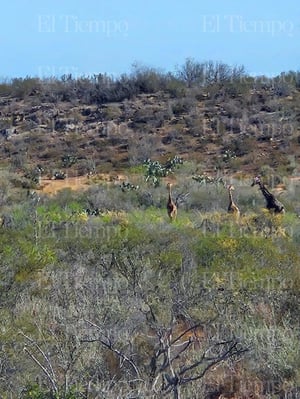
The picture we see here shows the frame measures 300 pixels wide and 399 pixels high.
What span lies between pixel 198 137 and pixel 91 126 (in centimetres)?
584

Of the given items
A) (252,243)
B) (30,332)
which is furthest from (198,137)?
(30,332)

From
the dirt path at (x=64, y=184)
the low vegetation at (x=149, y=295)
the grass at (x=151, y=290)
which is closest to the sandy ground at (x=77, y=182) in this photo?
the dirt path at (x=64, y=184)

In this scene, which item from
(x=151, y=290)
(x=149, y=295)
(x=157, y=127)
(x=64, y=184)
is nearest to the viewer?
(x=149, y=295)

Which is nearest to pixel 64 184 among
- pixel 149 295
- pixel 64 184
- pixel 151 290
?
pixel 64 184

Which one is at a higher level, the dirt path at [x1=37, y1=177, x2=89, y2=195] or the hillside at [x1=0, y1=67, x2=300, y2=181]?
the hillside at [x1=0, y1=67, x2=300, y2=181]

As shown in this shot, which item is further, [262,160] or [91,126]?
[91,126]

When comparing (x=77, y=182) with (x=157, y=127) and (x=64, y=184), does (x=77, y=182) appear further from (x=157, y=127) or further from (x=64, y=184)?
(x=157, y=127)

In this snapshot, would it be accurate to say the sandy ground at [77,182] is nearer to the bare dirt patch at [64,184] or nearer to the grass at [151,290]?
the bare dirt patch at [64,184]

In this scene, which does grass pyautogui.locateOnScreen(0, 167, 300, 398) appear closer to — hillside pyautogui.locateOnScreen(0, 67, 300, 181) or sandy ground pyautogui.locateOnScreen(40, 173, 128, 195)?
sandy ground pyautogui.locateOnScreen(40, 173, 128, 195)

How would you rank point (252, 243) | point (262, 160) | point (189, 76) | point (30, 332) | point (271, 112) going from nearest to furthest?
point (30, 332) < point (252, 243) < point (262, 160) < point (271, 112) < point (189, 76)

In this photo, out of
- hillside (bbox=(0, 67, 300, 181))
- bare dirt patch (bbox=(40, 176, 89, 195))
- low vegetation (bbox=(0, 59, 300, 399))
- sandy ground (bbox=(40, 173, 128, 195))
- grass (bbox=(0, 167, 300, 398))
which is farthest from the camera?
hillside (bbox=(0, 67, 300, 181))

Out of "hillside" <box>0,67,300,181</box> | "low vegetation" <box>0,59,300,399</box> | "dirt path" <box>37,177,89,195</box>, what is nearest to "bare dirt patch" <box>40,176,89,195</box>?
"dirt path" <box>37,177,89,195</box>

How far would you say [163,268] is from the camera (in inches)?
464

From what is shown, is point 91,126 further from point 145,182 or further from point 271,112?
point 145,182
